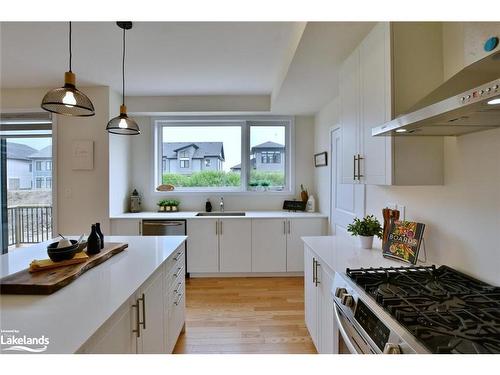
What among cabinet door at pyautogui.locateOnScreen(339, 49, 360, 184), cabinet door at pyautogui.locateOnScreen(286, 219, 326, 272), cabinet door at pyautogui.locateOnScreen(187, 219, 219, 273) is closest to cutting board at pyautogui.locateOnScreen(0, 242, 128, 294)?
cabinet door at pyautogui.locateOnScreen(339, 49, 360, 184)

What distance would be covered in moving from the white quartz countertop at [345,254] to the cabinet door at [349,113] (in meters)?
0.51

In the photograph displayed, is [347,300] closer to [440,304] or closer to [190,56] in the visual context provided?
[440,304]

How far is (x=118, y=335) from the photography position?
3.67 feet

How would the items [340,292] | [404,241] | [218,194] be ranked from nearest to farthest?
[340,292] → [404,241] → [218,194]

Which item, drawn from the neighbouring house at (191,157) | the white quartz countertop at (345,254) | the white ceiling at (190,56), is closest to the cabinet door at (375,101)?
the white ceiling at (190,56)

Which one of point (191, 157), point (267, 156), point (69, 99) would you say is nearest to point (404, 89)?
point (69, 99)

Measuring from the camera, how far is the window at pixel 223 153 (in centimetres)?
427

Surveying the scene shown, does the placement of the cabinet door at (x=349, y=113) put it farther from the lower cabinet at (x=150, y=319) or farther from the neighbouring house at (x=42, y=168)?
the neighbouring house at (x=42, y=168)

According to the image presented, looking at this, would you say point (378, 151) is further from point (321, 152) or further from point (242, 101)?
point (242, 101)

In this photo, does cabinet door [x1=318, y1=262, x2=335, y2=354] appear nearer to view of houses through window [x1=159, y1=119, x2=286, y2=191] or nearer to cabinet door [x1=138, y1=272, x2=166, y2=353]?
cabinet door [x1=138, y1=272, x2=166, y2=353]

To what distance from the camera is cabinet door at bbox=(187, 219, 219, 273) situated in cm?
358

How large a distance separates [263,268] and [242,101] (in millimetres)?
2424

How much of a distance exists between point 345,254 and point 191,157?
3.10 m

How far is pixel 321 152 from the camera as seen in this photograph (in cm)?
386
